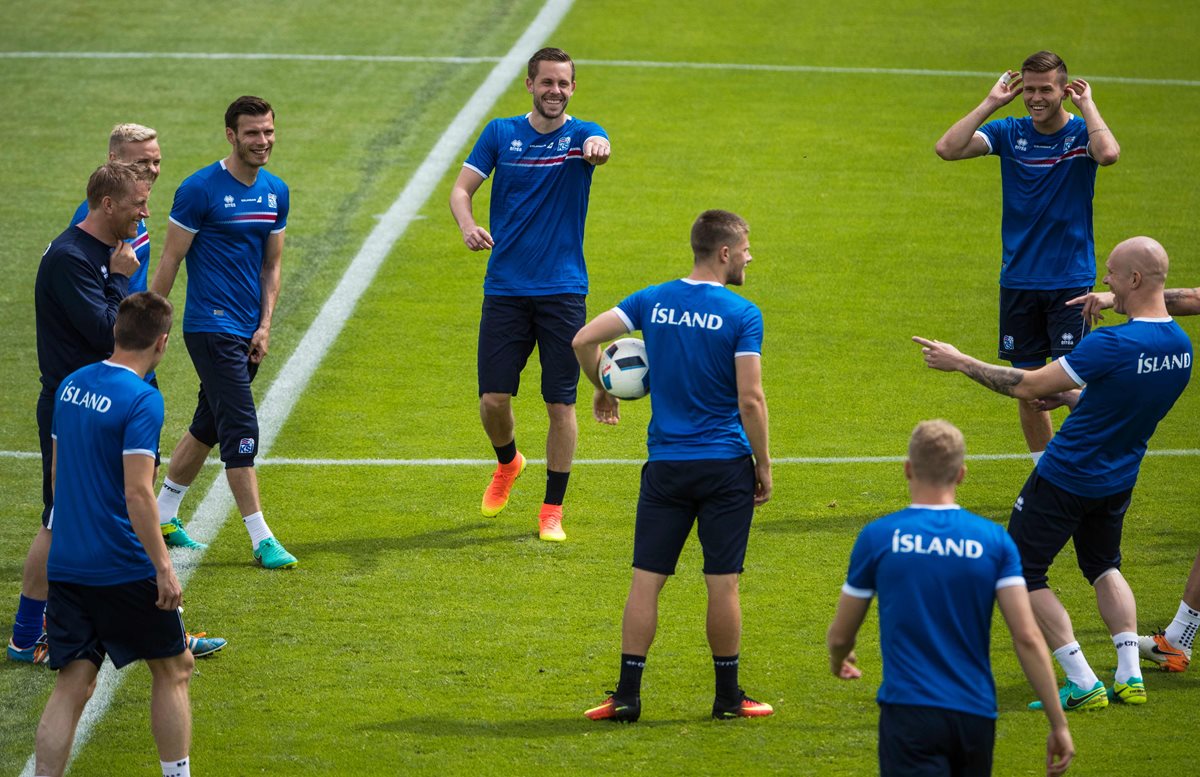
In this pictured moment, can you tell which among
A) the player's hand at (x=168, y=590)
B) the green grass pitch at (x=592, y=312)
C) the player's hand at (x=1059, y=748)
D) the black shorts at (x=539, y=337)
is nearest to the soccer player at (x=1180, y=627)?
the green grass pitch at (x=592, y=312)

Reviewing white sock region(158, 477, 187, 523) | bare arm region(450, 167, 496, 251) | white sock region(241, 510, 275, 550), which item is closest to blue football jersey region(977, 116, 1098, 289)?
bare arm region(450, 167, 496, 251)

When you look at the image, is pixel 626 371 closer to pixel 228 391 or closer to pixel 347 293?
pixel 228 391

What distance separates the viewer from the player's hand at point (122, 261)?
7676 millimetres

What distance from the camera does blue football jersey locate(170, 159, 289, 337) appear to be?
889 centimetres

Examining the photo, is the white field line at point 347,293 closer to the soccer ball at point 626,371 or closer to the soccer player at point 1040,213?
the soccer ball at point 626,371

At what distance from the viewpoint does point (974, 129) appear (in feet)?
33.0

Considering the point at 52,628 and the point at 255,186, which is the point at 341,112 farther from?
the point at 52,628

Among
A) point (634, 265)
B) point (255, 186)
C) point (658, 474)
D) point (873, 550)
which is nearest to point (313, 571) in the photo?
point (255, 186)

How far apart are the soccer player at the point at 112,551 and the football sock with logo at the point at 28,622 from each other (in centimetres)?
165

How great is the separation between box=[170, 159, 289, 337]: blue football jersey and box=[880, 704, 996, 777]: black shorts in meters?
5.12

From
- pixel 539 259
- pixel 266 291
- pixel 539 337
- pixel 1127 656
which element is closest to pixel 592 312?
pixel 539 337

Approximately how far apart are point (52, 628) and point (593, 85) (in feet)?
51.7

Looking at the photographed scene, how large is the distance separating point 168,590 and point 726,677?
259 cm

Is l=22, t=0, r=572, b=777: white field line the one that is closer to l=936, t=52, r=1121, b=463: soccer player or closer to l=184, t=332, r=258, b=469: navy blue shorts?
l=184, t=332, r=258, b=469: navy blue shorts
